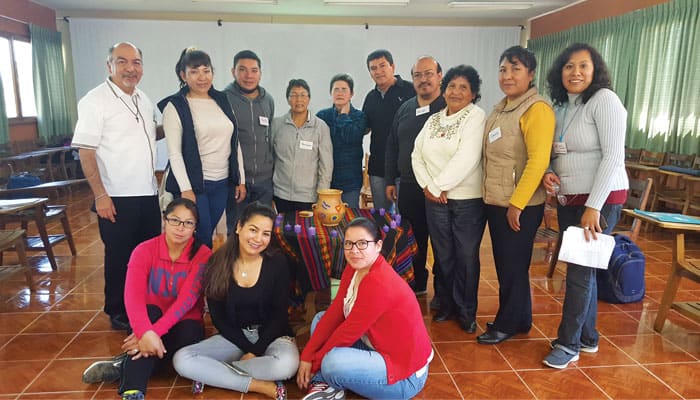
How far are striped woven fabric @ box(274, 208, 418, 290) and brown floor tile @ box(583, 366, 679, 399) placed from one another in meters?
1.07

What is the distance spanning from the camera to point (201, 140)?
266 cm

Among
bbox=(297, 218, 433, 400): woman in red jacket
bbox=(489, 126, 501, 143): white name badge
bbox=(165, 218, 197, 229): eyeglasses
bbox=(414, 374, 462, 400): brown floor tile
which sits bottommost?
bbox=(414, 374, 462, 400): brown floor tile

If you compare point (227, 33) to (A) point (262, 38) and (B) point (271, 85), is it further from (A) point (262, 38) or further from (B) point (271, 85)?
(B) point (271, 85)

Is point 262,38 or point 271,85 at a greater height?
point 262,38

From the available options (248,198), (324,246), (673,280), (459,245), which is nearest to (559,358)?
(459,245)

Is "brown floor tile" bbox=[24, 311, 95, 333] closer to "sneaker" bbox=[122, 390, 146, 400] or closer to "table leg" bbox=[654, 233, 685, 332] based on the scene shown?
"sneaker" bbox=[122, 390, 146, 400]

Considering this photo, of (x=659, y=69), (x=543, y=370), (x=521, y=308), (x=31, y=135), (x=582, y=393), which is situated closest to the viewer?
(x=582, y=393)

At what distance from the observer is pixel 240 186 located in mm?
2898

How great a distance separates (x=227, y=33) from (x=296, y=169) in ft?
20.8

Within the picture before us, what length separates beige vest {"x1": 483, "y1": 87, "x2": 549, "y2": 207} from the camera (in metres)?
2.29

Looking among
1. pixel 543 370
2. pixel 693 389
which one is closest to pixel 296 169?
pixel 543 370

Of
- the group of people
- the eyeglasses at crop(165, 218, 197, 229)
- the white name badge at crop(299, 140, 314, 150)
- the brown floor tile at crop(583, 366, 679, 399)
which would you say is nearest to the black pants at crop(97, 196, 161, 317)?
the group of people

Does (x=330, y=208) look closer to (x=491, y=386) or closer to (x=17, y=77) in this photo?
(x=491, y=386)

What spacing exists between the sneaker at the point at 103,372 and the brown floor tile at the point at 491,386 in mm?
1575
